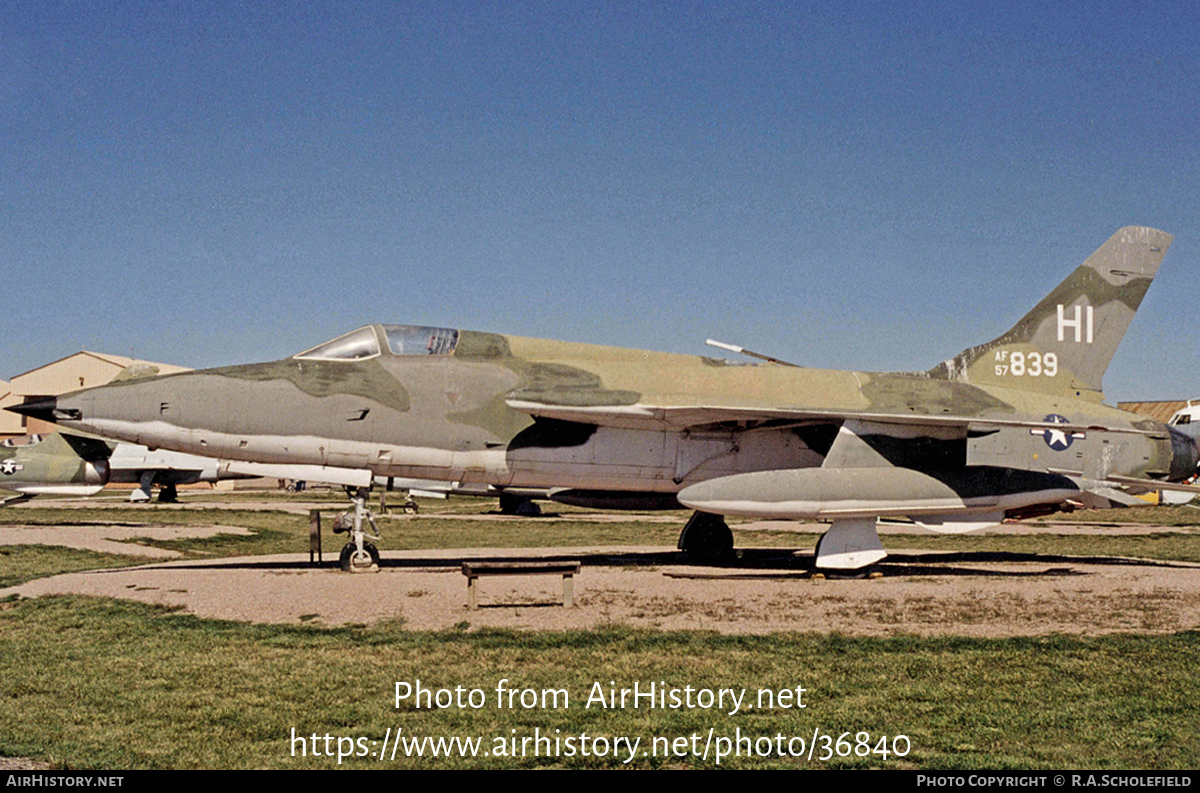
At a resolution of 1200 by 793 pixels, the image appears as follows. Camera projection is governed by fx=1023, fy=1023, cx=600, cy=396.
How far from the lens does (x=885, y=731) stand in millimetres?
6820

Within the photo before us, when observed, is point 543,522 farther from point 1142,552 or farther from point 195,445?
point 195,445

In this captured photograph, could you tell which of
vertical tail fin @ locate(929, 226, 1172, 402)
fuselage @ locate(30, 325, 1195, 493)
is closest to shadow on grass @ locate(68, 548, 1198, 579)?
fuselage @ locate(30, 325, 1195, 493)

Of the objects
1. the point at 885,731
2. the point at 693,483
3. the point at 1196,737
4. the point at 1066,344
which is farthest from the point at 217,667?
the point at 1066,344

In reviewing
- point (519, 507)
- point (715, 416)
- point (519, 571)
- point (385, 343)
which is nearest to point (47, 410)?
point (385, 343)

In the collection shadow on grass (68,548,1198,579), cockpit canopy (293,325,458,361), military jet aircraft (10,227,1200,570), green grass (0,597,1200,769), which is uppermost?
cockpit canopy (293,325,458,361)

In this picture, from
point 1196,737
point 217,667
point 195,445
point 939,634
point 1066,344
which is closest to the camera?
point 1196,737

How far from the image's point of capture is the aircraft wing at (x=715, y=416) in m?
15.0

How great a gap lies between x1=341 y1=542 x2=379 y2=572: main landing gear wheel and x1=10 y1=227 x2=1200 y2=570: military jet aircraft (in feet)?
0.29

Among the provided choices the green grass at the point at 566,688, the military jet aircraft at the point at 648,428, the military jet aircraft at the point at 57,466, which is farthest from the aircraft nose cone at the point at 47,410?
the military jet aircraft at the point at 57,466

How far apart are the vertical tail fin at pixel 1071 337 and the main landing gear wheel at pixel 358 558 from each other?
1044 cm

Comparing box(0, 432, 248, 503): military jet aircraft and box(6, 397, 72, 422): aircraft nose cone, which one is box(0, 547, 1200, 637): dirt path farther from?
box(0, 432, 248, 503): military jet aircraft

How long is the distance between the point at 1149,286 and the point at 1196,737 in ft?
47.4

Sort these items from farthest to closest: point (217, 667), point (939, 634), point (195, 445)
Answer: point (195, 445), point (939, 634), point (217, 667)

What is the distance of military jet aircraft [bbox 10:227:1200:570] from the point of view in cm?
1441
